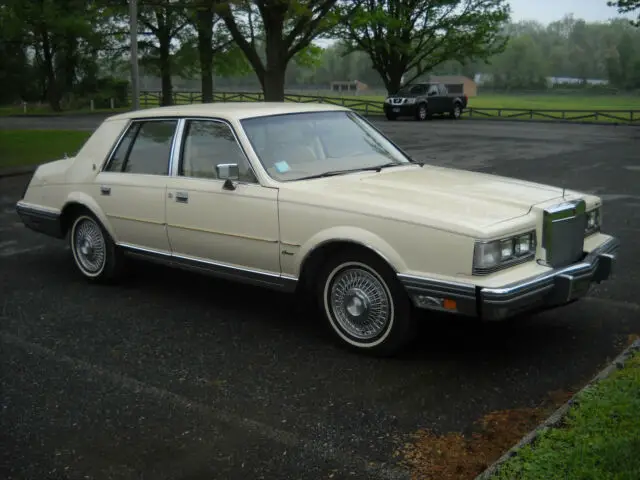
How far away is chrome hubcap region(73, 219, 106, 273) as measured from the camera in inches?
272

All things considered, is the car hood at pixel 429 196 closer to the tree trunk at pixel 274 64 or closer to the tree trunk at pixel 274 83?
the tree trunk at pixel 274 64

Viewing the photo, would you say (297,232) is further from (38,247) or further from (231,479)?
(38,247)

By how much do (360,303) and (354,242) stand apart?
1.35 ft

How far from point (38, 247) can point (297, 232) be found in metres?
4.55

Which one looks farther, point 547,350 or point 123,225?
point 123,225

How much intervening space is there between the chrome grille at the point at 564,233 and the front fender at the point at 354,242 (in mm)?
944

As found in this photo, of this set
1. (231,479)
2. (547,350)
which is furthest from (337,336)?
(231,479)

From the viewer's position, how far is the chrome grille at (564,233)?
4871mm

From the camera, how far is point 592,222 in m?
5.53

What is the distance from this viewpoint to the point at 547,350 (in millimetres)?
5191

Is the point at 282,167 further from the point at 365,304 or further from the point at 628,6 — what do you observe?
the point at 628,6

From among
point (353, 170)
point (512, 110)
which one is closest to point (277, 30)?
point (353, 170)

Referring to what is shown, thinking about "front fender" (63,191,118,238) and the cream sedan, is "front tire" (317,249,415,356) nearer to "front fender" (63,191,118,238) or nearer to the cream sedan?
the cream sedan

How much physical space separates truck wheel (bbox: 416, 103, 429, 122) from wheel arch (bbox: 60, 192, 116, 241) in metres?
30.3
